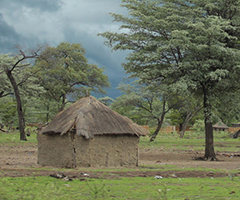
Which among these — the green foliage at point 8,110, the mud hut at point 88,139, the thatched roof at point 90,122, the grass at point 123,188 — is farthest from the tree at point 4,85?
the grass at point 123,188

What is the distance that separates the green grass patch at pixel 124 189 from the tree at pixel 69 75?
32706 millimetres

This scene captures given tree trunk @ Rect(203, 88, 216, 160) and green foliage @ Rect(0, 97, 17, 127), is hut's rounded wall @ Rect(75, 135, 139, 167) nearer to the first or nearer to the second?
tree trunk @ Rect(203, 88, 216, 160)

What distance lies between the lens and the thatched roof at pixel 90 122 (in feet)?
43.5

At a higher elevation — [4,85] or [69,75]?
[69,75]

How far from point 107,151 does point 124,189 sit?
5053 millimetres

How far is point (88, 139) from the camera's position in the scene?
43.7 feet

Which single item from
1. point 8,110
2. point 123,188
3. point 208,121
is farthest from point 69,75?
point 123,188

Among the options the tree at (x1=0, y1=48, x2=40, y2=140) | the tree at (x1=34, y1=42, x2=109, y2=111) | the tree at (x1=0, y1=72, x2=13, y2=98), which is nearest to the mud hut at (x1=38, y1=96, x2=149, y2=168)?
the tree at (x1=0, y1=48, x2=40, y2=140)

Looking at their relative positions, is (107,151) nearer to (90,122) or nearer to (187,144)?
(90,122)

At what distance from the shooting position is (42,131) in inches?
567

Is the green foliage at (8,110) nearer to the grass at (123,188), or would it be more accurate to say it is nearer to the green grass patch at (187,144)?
the green grass patch at (187,144)

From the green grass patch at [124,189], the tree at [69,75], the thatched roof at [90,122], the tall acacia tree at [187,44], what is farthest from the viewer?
the tree at [69,75]

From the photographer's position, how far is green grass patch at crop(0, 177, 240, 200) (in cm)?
737

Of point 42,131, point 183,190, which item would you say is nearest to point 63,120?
point 42,131
